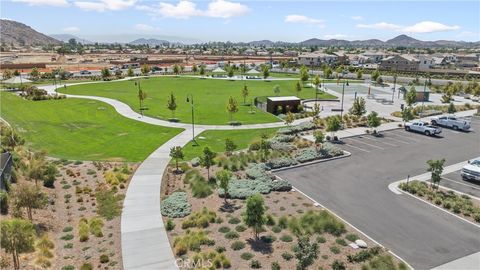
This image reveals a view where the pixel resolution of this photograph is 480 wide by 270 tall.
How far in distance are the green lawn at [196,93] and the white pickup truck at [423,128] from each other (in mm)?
17709

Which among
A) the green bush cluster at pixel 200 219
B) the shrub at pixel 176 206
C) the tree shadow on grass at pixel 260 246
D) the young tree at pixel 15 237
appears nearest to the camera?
the young tree at pixel 15 237

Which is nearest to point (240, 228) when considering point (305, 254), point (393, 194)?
point (305, 254)

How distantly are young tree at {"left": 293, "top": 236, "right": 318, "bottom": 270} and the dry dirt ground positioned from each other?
885cm

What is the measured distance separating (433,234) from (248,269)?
38.0 ft

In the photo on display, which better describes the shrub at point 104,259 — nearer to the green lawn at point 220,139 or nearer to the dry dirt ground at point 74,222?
the dry dirt ground at point 74,222

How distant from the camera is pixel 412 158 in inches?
1350

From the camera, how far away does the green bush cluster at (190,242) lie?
18.5 metres

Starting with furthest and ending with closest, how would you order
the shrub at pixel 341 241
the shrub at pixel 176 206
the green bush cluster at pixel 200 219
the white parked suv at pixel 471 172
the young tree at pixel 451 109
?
the young tree at pixel 451 109, the white parked suv at pixel 471 172, the shrub at pixel 176 206, the green bush cluster at pixel 200 219, the shrub at pixel 341 241

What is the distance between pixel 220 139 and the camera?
135 feet

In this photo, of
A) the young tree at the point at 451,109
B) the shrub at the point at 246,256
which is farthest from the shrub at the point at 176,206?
the young tree at the point at 451,109

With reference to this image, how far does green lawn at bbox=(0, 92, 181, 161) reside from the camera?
3681 centimetres

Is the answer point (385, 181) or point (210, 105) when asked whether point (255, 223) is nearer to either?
point (385, 181)

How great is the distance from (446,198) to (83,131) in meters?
40.3

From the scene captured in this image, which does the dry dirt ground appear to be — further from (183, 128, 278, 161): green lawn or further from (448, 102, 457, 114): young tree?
(448, 102, 457, 114): young tree
